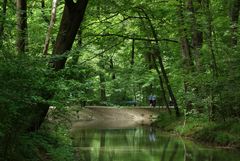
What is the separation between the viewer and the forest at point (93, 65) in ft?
26.3

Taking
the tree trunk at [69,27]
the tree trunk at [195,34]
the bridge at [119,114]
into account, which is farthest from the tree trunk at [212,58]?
the bridge at [119,114]

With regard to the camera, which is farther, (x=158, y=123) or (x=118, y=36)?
(x=158, y=123)

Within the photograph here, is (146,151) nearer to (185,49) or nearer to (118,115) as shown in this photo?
(185,49)

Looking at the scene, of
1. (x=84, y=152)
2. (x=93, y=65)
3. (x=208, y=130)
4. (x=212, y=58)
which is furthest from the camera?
(x=93, y=65)

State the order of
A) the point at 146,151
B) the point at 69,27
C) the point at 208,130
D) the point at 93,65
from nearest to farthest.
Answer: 1. the point at 69,27
2. the point at 146,151
3. the point at 208,130
4. the point at 93,65

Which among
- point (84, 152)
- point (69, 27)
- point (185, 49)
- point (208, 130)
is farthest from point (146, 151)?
point (185, 49)

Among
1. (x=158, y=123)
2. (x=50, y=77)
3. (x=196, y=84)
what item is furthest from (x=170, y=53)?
(x=50, y=77)

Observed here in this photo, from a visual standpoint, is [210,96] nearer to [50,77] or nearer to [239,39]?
[239,39]

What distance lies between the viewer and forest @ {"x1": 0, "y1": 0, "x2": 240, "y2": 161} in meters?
8.02

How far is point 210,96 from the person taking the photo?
17.8 meters

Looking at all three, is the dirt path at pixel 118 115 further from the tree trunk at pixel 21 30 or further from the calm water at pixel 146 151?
the tree trunk at pixel 21 30

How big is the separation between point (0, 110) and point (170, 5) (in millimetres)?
14548

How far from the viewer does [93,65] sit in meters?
22.2

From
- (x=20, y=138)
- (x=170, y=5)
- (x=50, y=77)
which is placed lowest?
(x=20, y=138)
